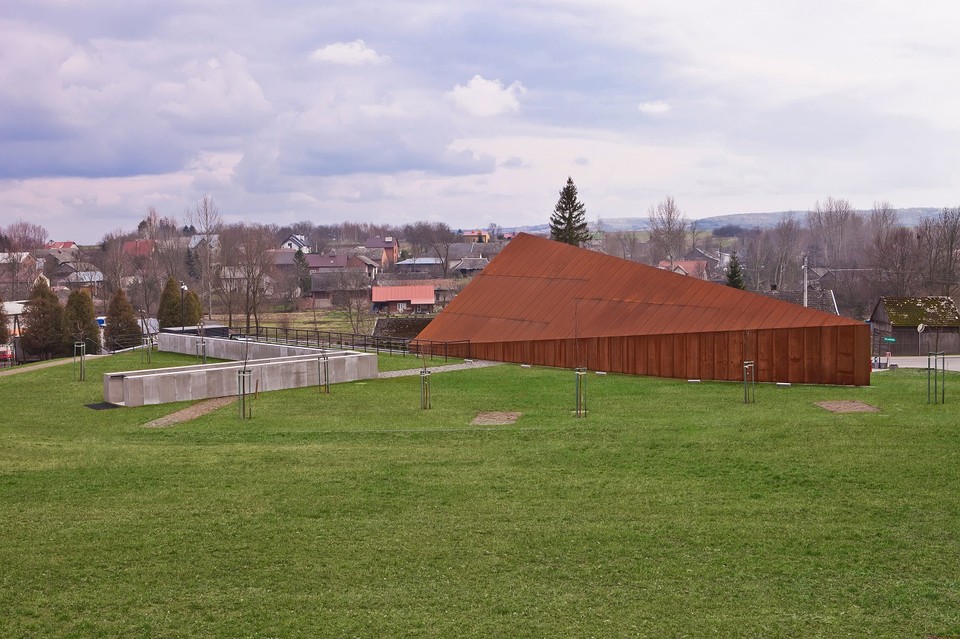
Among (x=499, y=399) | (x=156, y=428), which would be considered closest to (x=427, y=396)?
(x=499, y=399)

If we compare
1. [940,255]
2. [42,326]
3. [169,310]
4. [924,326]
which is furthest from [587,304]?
[940,255]

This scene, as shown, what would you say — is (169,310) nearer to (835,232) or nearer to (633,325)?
(633,325)

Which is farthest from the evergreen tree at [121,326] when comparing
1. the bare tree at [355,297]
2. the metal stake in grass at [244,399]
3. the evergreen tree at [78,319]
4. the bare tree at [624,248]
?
the bare tree at [624,248]

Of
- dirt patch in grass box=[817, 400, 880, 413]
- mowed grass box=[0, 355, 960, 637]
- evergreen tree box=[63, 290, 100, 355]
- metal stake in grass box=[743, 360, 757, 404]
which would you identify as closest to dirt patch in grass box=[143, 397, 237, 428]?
mowed grass box=[0, 355, 960, 637]

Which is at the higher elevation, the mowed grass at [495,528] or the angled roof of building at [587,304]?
the angled roof of building at [587,304]

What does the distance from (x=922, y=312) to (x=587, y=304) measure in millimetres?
28274

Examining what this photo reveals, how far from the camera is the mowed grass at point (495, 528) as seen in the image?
862 centimetres

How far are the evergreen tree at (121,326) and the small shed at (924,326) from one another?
134 ft

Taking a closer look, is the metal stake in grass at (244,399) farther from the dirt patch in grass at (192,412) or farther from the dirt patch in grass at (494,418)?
the dirt patch in grass at (494,418)

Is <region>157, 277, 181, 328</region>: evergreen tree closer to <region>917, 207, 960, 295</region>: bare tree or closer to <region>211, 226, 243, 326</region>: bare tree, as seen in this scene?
<region>211, 226, 243, 326</region>: bare tree

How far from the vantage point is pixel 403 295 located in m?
75.4

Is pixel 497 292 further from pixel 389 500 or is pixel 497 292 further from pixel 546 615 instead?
pixel 546 615

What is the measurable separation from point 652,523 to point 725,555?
1.28 metres

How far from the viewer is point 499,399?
72.9 ft
